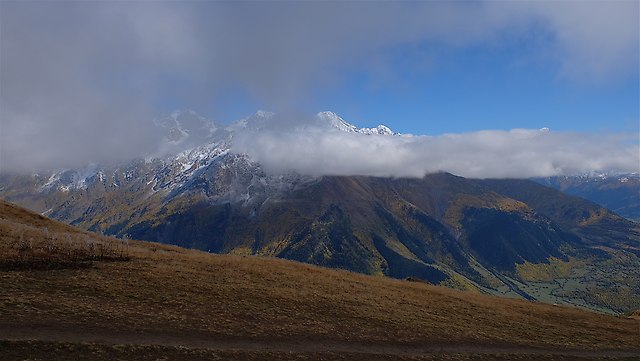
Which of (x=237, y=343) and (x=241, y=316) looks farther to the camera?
(x=241, y=316)

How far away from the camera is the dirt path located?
103 ft

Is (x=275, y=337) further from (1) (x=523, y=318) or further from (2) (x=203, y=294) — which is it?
(1) (x=523, y=318)

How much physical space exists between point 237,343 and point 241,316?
6.25 metres

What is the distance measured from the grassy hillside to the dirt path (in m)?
0.13

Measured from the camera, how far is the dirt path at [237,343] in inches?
1233

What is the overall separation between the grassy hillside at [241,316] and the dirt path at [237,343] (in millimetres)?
126

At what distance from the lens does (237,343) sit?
36.4m

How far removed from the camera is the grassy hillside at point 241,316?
33250mm

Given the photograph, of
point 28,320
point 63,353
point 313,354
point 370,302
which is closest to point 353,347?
point 313,354

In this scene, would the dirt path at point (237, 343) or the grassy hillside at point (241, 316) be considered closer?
the dirt path at point (237, 343)

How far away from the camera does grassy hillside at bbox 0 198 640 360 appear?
1309 inches

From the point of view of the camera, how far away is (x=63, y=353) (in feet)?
95.9

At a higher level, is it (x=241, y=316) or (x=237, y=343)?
(x=241, y=316)

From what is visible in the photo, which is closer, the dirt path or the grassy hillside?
the dirt path
